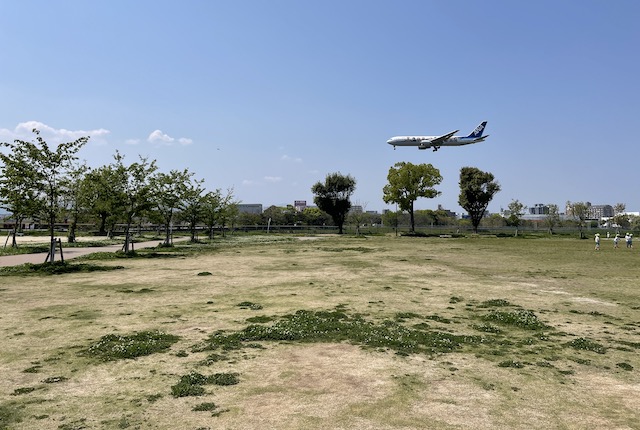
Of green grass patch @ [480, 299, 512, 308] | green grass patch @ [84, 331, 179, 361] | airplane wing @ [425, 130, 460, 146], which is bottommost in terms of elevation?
green grass patch @ [480, 299, 512, 308]

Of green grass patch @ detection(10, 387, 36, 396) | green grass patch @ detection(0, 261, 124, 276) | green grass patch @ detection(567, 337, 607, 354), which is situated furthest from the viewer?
green grass patch @ detection(0, 261, 124, 276)

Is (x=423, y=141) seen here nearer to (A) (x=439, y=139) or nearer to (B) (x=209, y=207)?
(A) (x=439, y=139)

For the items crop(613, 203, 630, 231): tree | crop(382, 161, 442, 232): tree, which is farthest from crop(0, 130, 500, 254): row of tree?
crop(613, 203, 630, 231): tree

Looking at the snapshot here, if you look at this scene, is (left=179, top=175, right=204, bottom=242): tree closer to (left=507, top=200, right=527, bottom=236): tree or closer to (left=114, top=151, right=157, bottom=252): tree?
(left=114, top=151, right=157, bottom=252): tree

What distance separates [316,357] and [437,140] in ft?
294

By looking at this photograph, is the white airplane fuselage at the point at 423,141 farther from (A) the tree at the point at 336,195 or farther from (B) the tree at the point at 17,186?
(B) the tree at the point at 17,186

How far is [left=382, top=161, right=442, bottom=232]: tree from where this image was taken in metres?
88.4

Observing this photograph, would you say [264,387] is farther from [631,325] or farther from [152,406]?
[631,325]

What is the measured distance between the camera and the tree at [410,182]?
88438mm

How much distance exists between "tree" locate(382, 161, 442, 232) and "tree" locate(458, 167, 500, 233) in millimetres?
7168

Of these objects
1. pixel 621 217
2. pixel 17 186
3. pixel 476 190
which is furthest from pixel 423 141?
pixel 17 186

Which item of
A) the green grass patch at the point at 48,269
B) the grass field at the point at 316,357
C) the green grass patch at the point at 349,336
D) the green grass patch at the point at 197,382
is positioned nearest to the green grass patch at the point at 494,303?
the grass field at the point at 316,357

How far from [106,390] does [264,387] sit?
298cm

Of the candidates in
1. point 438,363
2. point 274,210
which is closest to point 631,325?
point 438,363
